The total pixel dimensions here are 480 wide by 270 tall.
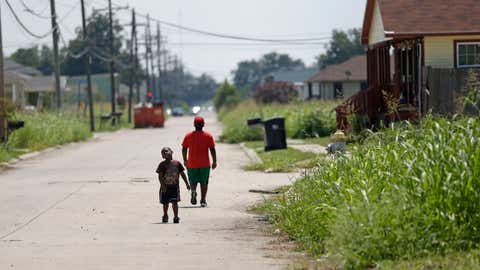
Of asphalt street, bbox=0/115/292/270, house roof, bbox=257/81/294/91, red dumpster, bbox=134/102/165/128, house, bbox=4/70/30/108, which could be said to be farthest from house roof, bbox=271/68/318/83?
asphalt street, bbox=0/115/292/270

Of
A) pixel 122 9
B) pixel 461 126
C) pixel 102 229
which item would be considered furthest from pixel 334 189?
pixel 122 9

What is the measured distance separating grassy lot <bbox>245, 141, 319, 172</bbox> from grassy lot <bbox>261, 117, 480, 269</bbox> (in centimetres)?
1157

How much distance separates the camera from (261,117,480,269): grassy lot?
9.88 m

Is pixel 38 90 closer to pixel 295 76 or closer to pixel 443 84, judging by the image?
pixel 295 76

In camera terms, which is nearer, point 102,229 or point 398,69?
point 102,229

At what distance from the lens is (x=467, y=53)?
1213 inches

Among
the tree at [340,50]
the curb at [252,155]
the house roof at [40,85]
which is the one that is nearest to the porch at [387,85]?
the curb at [252,155]

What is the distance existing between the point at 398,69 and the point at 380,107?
4.91ft

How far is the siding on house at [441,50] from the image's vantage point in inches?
1201

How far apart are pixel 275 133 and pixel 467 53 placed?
6.62m

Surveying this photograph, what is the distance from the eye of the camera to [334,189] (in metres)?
12.3

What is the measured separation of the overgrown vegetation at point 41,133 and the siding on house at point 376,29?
42.3 ft

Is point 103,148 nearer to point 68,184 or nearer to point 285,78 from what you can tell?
point 68,184

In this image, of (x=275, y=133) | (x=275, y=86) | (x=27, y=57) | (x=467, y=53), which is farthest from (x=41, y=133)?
(x=27, y=57)
